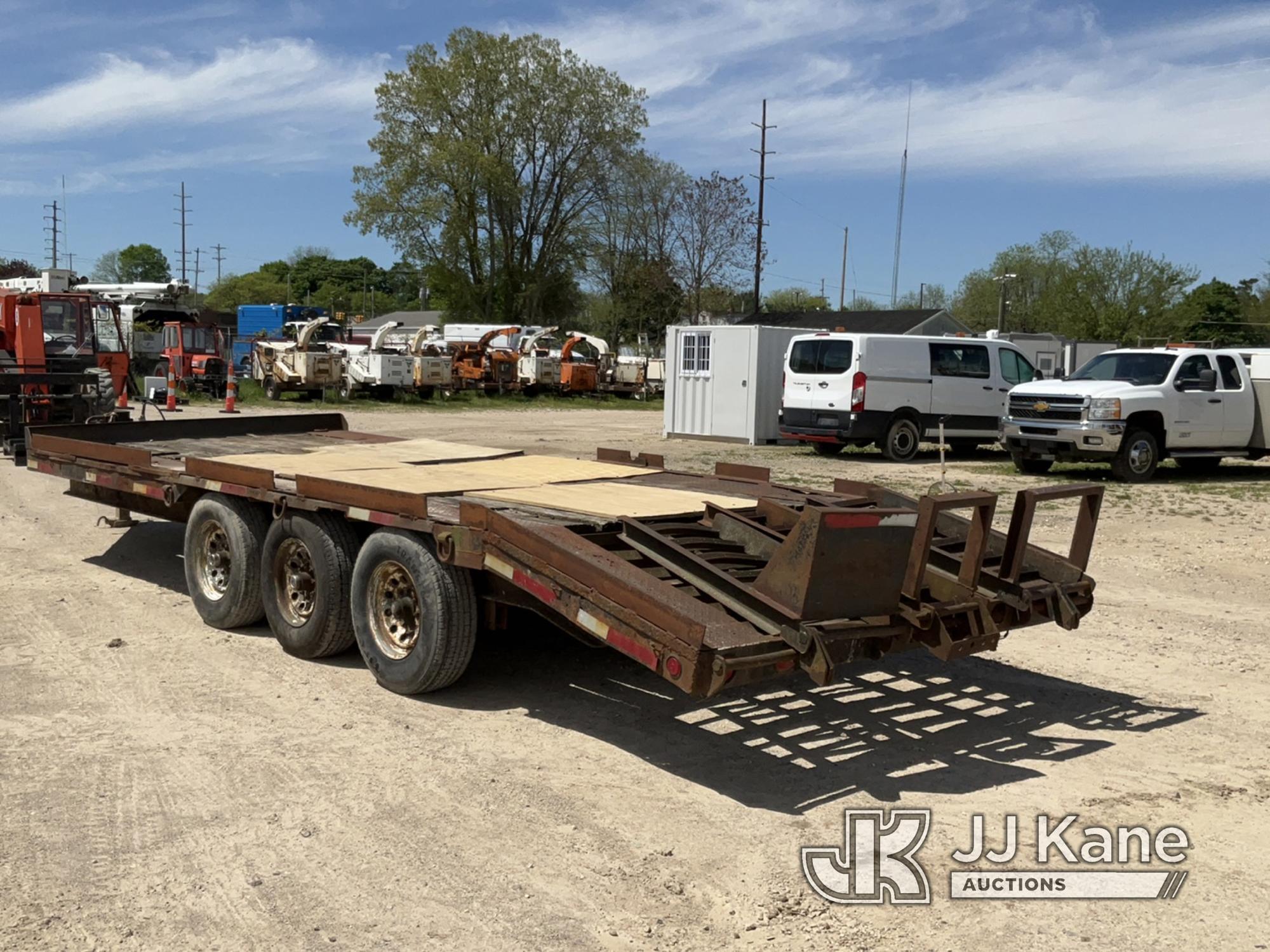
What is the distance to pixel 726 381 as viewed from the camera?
73.1 ft

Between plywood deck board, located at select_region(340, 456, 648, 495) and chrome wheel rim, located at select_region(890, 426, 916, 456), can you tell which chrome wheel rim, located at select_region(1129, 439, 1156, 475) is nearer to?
chrome wheel rim, located at select_region(890, 426, 916, 456)

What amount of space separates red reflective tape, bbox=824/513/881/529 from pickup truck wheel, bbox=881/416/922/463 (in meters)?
14.0

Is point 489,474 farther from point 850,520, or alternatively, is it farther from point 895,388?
point 895,388

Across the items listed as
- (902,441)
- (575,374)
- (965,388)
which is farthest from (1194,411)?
(575,374)

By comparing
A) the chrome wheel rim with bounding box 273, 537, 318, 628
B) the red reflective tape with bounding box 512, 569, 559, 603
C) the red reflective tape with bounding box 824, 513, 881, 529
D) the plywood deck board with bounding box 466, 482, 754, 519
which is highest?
the red reflective tape with bounding box 824, 513, 881, 529

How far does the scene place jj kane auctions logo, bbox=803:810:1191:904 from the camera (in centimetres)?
410

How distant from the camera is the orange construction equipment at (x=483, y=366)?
3775 centimetres

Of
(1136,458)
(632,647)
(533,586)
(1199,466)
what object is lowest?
(1199,466)

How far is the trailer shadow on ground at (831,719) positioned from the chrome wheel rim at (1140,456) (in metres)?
9.98

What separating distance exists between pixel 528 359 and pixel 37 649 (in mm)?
32600

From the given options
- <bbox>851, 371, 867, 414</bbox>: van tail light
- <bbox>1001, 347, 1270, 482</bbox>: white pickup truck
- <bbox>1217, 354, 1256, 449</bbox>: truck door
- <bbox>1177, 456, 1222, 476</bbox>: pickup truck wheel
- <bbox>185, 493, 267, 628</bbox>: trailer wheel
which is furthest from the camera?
<bbox>851, 371, 867, 414</bbox>: van tail light

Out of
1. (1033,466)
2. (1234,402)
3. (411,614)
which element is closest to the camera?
(411,614)

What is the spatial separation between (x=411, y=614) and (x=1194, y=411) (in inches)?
535

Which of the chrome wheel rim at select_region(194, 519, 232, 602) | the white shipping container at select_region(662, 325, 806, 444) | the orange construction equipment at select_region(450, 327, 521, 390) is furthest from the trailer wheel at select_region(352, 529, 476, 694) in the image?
the orange construction equipment at select_region(450, 327, 521, 390)
